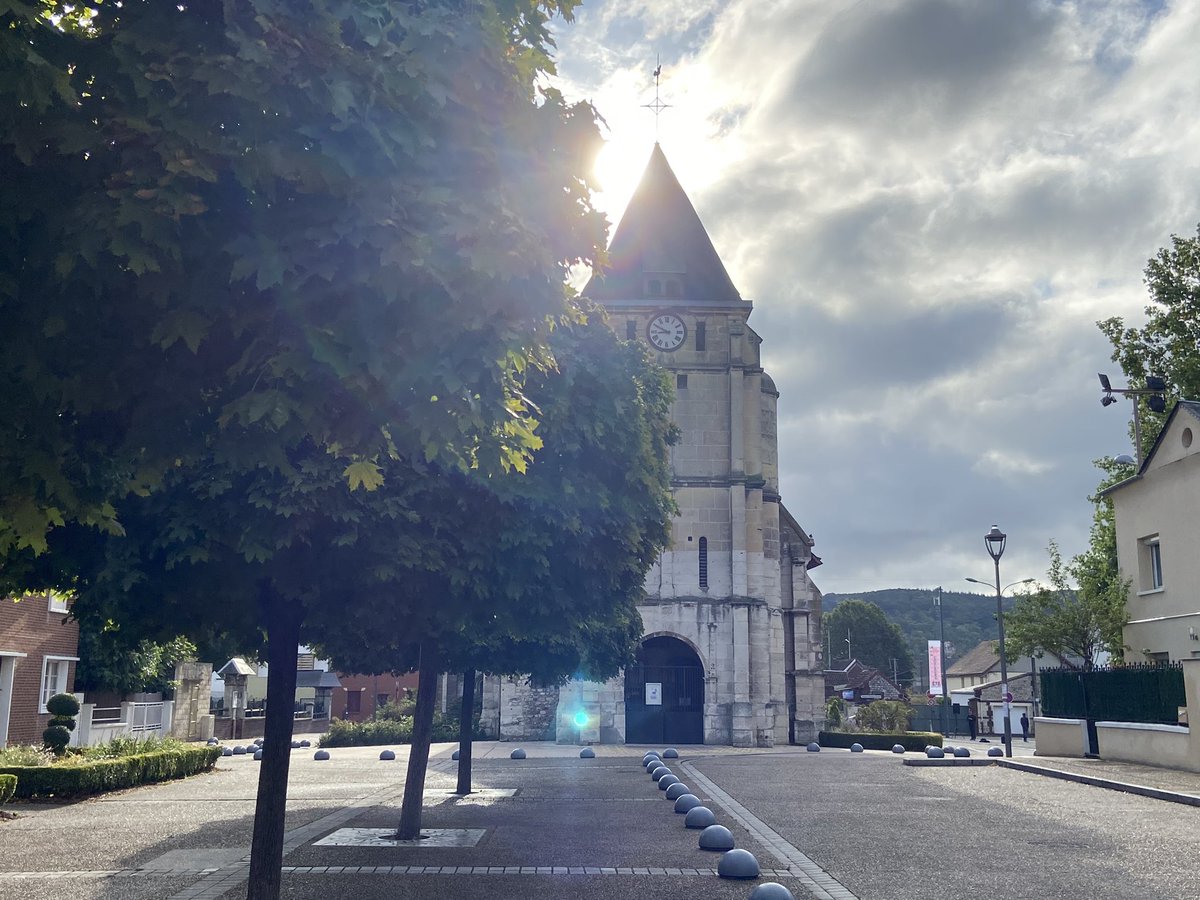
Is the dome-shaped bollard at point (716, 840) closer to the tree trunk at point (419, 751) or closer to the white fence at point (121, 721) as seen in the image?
the tree trunk at point (419, 751)

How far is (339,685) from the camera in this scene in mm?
73312

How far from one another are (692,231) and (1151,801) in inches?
1376

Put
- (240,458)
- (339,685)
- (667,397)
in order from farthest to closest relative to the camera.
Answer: (339,685), (667,397), (240,458)

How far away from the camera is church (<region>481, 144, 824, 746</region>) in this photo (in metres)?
42.2

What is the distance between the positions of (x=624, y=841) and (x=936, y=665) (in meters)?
60.6

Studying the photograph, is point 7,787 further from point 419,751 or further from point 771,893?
point 771,893

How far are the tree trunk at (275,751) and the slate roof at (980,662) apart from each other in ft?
298

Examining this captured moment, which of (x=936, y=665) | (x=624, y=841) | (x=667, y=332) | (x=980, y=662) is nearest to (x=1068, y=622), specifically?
(x=667, y=332)

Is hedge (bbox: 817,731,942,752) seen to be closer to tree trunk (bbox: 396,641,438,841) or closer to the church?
the church

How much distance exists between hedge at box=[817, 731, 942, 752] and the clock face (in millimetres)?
16500

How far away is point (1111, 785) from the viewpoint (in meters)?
19.5

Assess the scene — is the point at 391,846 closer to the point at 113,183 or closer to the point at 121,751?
the point at 113,183

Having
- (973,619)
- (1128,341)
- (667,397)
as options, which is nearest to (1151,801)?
(667,397)

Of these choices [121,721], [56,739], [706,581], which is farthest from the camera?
[706,581]
